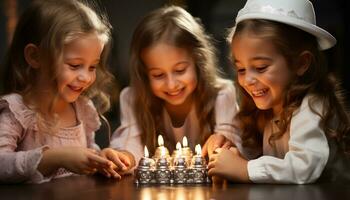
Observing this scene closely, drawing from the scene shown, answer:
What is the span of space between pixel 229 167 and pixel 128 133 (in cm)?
39

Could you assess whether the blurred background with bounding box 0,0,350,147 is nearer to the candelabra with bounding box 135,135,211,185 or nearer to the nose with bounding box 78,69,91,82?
the nose with bounding box 78,69,91,82

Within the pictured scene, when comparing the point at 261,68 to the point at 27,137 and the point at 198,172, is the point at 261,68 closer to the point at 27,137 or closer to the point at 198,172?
the point at 198,172

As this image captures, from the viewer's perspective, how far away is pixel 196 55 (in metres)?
1.62

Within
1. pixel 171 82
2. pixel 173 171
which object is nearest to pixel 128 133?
pixel 171 82

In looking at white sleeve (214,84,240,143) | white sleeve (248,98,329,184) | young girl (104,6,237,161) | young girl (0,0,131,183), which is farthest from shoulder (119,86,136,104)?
white sleeve (248,98,329,184)

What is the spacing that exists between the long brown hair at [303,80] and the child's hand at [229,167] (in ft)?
0.42

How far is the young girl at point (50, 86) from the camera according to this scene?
1.48m

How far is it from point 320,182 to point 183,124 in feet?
1.49

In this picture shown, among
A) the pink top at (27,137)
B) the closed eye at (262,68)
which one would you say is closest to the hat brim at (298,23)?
the closed eye at (262,68)

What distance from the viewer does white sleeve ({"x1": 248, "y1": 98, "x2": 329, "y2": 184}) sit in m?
1.32

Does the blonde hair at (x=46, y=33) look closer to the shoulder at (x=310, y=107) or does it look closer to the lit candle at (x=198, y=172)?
the lit candle at (x=198, y=172)

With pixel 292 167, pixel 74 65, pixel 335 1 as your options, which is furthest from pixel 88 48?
pixel 335 1

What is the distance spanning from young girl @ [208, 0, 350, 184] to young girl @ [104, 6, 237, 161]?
0.58 ft

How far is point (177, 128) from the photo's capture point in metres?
1.70
